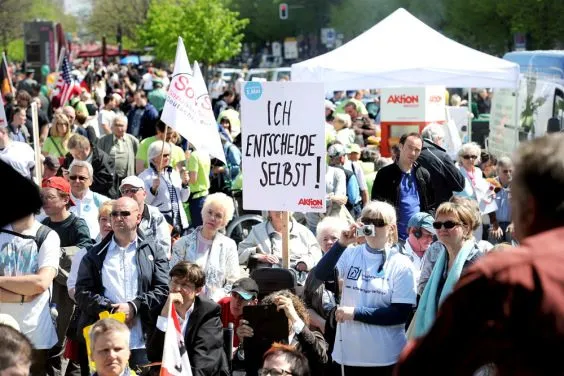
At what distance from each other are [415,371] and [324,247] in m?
6.30

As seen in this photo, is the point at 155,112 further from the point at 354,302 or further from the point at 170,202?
the point at 354,302

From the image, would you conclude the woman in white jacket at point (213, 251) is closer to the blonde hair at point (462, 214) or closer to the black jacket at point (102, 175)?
the blonde hair at point (462, 214)

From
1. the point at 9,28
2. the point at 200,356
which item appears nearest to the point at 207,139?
the point at 200,356

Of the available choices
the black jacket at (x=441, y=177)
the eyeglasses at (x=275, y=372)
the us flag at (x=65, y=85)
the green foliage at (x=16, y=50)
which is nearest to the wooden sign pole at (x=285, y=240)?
the eyeglasses at (x=275, y=372)

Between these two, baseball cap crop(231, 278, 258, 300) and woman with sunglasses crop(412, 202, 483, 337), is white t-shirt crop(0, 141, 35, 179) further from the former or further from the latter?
woman with sunglasses crop(412, 202, 483, 337)

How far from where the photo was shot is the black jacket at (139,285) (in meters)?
7.09

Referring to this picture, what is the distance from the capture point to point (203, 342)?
672 centimetres

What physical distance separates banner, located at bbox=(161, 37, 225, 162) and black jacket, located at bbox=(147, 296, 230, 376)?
3.21 metres

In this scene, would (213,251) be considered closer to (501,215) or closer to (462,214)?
(462,214)

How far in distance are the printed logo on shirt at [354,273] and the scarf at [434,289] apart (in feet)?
1.74

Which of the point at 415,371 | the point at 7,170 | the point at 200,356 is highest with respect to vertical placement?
the point at 7,170

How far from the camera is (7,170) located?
1695mm

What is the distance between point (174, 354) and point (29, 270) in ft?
5.95

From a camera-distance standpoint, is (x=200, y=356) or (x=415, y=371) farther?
(x=200, y=356)
